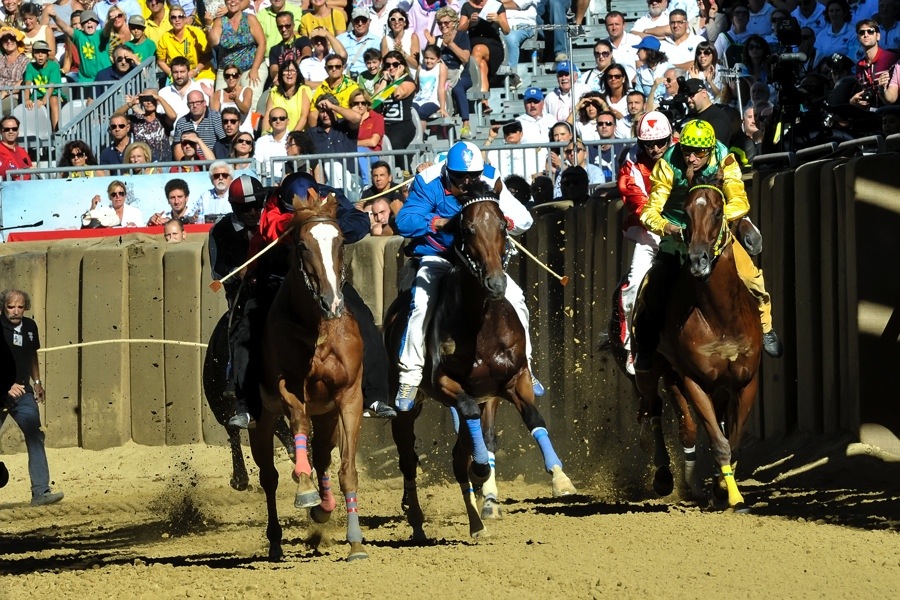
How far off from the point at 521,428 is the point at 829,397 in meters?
4.46

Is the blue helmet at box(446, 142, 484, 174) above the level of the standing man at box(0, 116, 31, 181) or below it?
below

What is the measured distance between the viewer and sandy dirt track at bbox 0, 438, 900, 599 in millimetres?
8406

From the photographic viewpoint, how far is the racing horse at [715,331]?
10.6 metres

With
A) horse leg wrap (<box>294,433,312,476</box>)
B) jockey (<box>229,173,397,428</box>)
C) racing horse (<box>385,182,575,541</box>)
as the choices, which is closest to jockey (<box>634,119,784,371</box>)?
racing horse (<box>385,182,575,541</box>)

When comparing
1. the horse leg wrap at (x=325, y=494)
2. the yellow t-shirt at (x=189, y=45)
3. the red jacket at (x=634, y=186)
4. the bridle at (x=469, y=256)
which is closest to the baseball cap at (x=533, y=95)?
the yellow t-shirt at (x=189, y=45)

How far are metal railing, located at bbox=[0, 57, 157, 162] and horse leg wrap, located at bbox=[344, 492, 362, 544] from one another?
10.6 meters

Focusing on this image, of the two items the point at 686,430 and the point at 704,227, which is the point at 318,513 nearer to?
the point at 686,430

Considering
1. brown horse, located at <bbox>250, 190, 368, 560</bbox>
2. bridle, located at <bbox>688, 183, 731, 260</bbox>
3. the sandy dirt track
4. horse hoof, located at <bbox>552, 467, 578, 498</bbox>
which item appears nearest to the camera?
the sandy dirt track

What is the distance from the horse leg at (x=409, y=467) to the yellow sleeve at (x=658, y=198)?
7.09 feet

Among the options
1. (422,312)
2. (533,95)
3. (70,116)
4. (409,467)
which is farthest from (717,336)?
(70,116)

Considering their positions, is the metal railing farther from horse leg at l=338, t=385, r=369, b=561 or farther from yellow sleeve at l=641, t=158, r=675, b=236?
horse leg at l=338, t=385, r=369, b=561

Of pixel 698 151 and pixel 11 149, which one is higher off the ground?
pixel 11 149

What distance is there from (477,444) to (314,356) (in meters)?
1.29

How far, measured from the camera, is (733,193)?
10938mm
